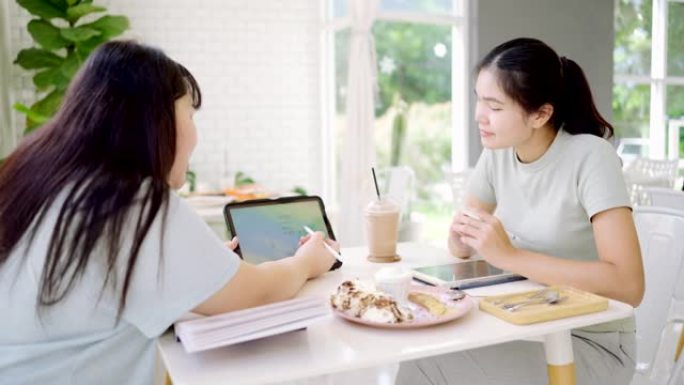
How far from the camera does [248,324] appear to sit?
0.90m

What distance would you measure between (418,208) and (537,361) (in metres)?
3.51

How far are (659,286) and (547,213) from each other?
387 millimetres

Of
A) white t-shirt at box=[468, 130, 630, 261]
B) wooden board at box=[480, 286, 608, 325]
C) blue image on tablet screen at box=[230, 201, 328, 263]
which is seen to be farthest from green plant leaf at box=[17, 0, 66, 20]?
wooden board at box=[480, 286, 608, 325]

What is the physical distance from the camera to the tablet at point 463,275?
1252 mm

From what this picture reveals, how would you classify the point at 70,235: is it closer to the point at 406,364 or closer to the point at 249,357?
the point at 249,357

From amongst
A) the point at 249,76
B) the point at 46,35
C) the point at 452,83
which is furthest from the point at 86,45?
the point at 452,83

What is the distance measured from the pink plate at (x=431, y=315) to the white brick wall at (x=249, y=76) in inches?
142

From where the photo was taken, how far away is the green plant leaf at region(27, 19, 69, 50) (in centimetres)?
365

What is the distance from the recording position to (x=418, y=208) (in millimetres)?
4812

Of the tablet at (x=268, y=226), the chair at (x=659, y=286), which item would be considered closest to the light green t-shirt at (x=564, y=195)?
the chair at (x=659, y=286)

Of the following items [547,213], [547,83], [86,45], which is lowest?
[547,213]

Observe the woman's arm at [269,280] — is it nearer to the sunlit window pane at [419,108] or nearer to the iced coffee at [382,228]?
the iced coffee at [382,228]

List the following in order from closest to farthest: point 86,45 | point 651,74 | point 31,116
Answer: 1. point 31,116
2. point 86,45
3. point 651,74

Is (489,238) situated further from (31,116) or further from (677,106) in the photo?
(677,106)
